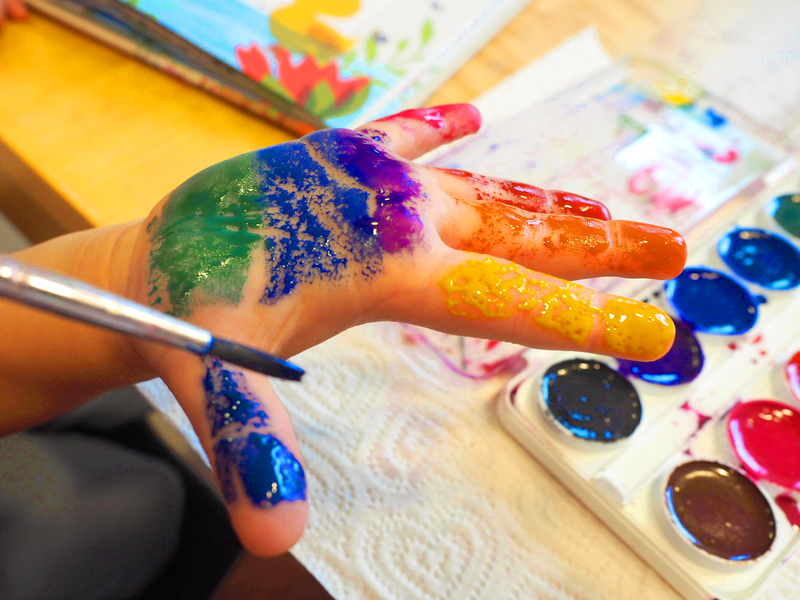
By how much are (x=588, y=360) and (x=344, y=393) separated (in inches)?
12.4

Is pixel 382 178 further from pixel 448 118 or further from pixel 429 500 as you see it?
pixel 429 500

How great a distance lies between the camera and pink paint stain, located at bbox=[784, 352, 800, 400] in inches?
27.3

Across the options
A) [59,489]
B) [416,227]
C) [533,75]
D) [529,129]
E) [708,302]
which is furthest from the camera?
[533,75]

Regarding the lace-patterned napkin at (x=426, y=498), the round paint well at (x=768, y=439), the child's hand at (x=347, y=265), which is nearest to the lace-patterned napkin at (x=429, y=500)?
the lace-patterned napkin at (x=426, y=498)

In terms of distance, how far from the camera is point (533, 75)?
1.04 meters

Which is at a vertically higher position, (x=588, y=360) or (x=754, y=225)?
(x=754, y=225)

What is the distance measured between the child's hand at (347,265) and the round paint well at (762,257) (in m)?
0.36

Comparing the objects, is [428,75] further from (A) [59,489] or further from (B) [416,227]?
(A) [59,489]

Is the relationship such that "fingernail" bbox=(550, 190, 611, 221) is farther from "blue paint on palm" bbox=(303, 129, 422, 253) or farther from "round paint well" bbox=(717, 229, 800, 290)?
"round paint well" bbox=(717, 229, 800, 290)

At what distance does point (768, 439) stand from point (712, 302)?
0.66 feet

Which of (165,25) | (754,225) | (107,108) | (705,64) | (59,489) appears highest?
(705,64)

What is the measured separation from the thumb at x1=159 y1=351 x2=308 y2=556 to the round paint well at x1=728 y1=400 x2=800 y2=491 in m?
0.57

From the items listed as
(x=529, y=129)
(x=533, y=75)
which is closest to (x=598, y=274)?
(x=529, y=129)

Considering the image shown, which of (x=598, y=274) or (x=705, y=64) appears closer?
(x=598, y=274)
